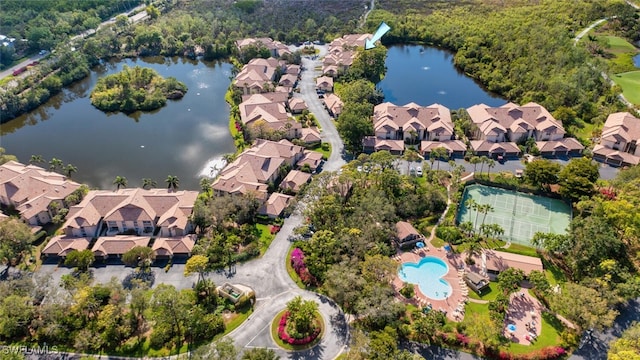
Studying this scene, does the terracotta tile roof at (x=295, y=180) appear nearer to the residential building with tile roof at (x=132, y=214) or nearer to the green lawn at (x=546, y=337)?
the residential building with tile roof at (x=132, y=214)

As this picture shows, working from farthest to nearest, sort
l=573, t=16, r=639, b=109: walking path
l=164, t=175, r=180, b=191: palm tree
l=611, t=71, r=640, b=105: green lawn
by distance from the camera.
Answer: l=611, t=71, r=640, b=105: green lawn → l=573, t=16, r=639, b=109: walking path → l=164, t=175, r=180, b=191: palm tree

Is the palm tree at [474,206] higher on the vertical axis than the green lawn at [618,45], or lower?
lower

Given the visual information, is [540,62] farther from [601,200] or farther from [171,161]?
[171,161]

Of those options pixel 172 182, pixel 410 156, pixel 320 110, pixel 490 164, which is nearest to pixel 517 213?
pixel 490 164

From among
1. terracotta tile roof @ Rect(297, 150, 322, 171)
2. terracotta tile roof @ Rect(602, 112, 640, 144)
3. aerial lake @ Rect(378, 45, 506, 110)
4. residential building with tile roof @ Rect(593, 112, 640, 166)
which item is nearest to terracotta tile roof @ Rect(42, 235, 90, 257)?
terracotta tile roof @ Rect(297, 150, 322, 171)

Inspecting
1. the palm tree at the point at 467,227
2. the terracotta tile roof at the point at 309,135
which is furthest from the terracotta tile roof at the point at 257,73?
the palm tree at the point at 467,227

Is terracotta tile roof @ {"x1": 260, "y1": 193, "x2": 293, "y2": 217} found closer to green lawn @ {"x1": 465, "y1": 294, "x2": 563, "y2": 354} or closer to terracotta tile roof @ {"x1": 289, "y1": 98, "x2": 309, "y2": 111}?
green lawn @ {"x1": 465, "y1": 294, "x2": 563, "y2": 354}
